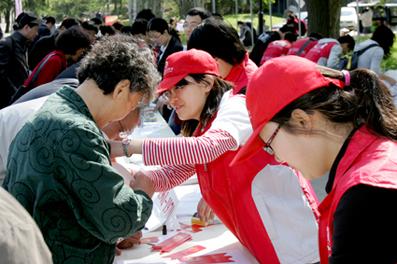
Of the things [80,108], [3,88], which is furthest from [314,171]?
[3,88]

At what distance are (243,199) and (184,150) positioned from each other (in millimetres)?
227

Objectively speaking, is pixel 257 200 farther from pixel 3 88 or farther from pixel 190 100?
pixel 3 88

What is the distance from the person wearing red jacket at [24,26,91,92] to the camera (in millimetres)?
3734

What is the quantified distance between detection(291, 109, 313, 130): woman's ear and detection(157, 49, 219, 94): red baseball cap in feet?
2.78

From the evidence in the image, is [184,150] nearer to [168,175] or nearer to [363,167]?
[168,175]

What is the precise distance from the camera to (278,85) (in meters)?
1.24

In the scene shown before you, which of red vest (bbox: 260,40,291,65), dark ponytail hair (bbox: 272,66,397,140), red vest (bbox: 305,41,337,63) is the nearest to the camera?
dark ponytail hair (bbox: 272,66,397,140)

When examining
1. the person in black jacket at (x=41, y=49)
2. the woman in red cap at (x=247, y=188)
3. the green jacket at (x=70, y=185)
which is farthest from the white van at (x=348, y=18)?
the green jacket at (x=70, y=185)

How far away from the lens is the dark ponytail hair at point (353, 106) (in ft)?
3.99

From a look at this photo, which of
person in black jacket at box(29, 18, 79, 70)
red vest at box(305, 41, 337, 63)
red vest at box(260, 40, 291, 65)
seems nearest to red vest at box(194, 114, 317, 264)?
person in black jacket at box(29, 18, 79, 70)

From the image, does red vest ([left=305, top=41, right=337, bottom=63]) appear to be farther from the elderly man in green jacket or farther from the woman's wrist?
the elderly man in green jacket

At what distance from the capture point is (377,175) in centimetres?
108

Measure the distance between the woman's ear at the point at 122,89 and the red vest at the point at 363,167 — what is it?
2.16 ft

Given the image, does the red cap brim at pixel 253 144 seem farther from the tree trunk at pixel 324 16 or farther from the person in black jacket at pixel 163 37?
the tree trunk at pixel 324 16
